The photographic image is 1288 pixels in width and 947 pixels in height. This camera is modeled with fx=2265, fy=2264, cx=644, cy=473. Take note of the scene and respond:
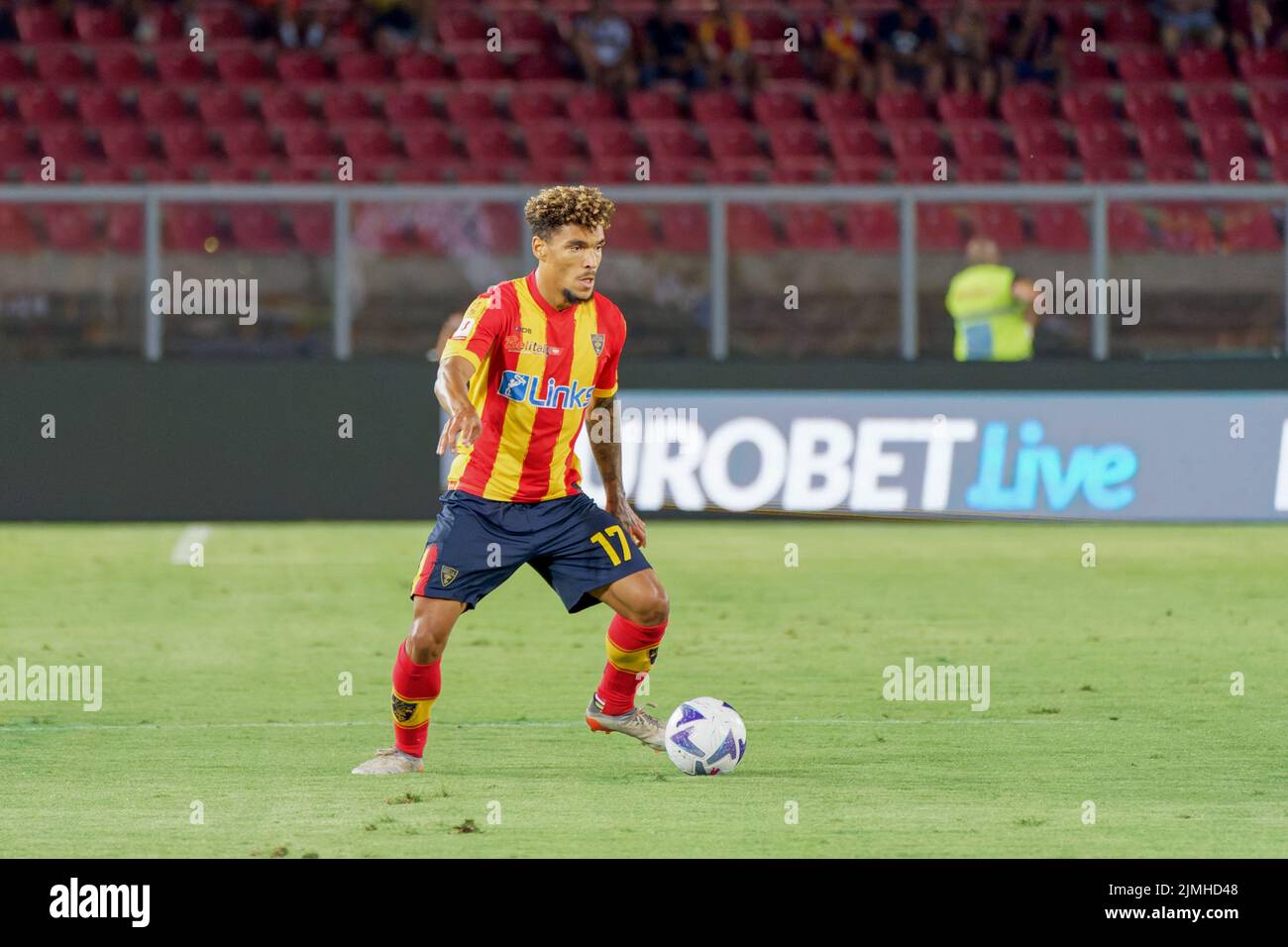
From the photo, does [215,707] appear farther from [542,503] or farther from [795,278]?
[795,278]

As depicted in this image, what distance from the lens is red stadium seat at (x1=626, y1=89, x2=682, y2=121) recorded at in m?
22.4

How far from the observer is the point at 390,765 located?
25.1ft

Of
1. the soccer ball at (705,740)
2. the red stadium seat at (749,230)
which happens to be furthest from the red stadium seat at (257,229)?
the soccer ball at (705,740)

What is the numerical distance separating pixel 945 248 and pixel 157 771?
10.8m

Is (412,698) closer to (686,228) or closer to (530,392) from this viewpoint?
(530,392)

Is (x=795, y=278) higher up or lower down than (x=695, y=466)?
higher up

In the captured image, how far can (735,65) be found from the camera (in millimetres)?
23000

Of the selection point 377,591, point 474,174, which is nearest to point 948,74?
point 474,174

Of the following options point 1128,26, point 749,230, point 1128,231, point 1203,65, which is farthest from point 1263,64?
point 749,230

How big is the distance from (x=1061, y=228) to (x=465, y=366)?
1078 centimetres

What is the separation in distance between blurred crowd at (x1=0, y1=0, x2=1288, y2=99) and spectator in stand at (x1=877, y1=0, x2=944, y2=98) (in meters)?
0.01

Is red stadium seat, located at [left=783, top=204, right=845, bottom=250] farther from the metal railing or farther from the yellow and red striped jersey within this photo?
the yellow and red striped jersey

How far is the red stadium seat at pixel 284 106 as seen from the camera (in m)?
21.8
